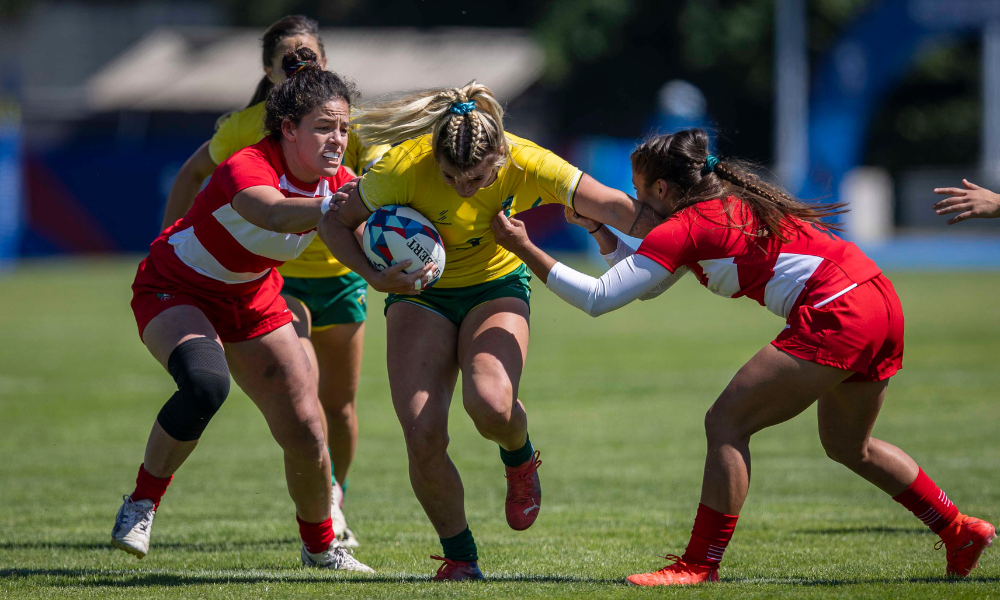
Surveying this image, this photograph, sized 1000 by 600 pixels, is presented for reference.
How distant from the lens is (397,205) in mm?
4711

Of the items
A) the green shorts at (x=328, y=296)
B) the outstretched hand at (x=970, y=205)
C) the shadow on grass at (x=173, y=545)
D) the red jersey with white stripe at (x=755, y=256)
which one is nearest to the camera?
the red jersey with white stripe at (x=755, y=256)

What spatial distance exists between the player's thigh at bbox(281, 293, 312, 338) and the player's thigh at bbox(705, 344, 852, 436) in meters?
2.44

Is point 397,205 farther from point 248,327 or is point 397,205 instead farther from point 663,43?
point 663,43

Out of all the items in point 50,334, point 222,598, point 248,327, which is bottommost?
point 50,334

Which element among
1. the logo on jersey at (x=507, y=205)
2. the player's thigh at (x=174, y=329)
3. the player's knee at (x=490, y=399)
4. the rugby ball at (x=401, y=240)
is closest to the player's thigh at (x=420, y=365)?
the player's knee at (x=490, y=399)

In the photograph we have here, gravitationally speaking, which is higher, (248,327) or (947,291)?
(248,327)

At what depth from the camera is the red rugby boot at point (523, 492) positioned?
16.5 feet

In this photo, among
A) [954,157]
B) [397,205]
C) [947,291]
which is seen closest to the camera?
[397,205]

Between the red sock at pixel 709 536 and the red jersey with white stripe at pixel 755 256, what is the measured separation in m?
0.89

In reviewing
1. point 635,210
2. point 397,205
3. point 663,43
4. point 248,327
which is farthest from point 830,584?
point 663,43

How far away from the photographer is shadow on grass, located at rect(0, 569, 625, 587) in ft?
15.5

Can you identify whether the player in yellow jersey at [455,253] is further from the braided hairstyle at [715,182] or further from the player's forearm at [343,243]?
the braided hairstyle at [715,182]

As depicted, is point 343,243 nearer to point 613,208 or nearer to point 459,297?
point 459,297

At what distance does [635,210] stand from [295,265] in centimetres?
214
